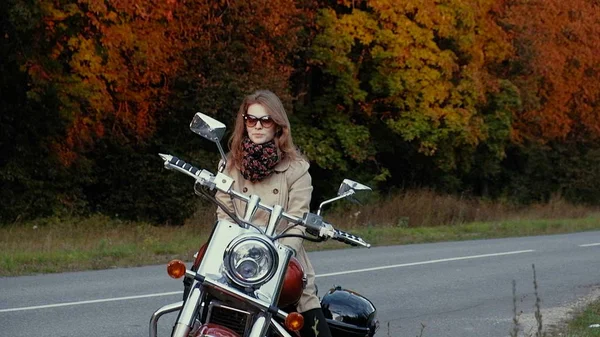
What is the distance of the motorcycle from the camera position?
4.61 metres

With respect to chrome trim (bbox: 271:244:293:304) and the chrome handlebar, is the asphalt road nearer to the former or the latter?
the chrome handlebar

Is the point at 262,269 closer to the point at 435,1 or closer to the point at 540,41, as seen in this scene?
the point at 435,1

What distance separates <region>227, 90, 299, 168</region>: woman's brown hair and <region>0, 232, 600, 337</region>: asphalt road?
391 cm

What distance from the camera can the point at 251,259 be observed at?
4.62 meters

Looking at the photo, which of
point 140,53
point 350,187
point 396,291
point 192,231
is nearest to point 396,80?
point 140,53

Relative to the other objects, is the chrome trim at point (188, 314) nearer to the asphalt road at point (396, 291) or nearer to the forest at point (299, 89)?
the asphalt road at point (396, 291)

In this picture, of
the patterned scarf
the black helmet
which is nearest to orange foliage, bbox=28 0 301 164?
the black helmet

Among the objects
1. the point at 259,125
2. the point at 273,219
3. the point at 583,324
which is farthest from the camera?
the point at 583,324

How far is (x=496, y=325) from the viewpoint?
11086 millimetres

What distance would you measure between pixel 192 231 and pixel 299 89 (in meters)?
13.9

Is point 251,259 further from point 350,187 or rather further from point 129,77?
point 129,77

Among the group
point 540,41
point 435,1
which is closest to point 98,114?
point 435,1

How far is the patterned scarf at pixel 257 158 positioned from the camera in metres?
5.33

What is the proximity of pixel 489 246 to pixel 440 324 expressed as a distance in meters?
10.3
